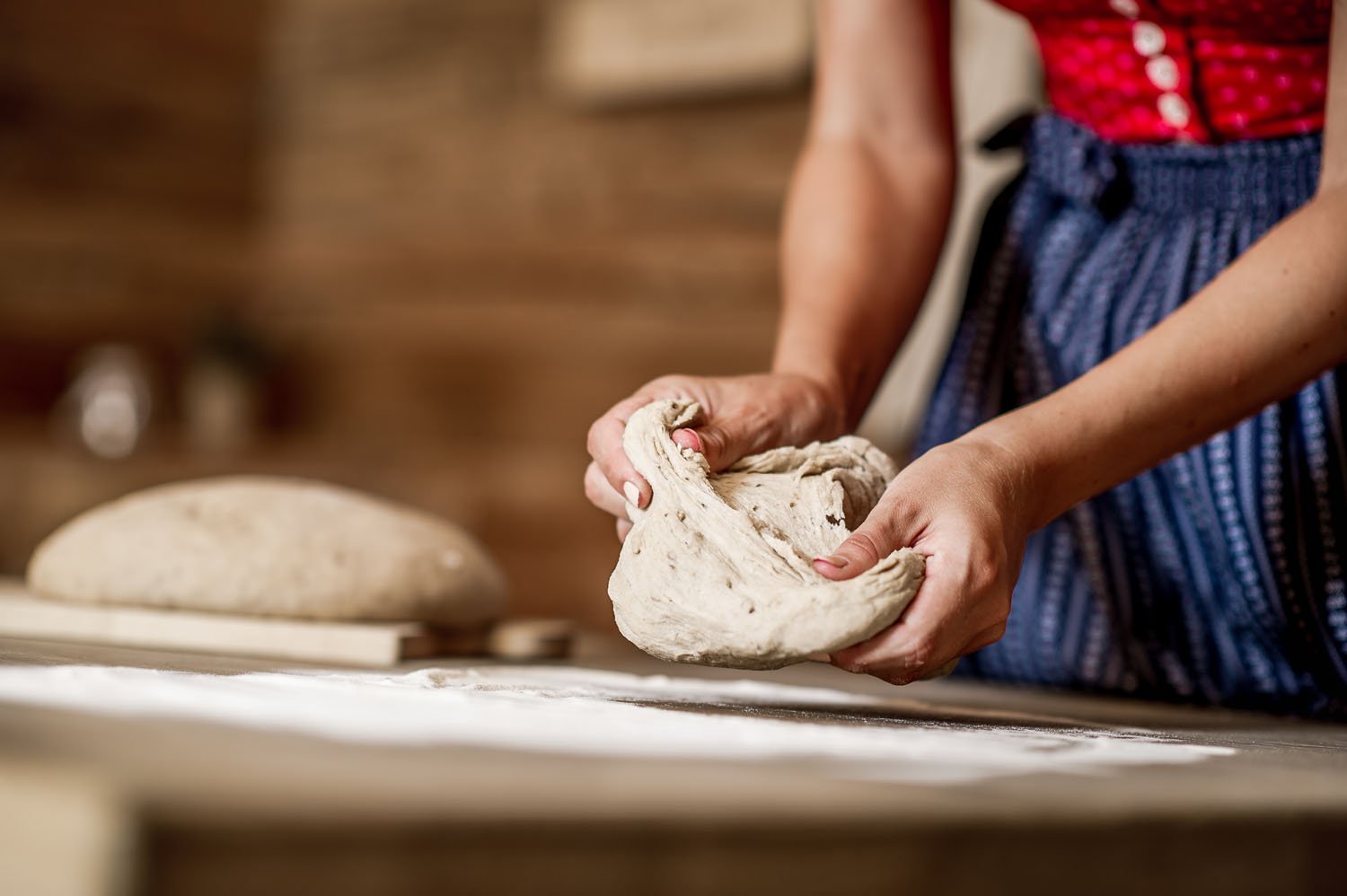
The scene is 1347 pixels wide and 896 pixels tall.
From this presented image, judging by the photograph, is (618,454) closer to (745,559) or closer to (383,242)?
(745,559)

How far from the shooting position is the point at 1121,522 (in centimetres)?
107

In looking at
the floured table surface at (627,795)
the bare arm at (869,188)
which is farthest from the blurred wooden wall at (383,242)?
the floured table surface at (627,795)

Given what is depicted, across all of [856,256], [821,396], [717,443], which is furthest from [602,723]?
[856,256]

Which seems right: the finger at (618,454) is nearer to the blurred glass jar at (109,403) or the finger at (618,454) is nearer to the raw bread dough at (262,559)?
the raw bread dough at (262,559)

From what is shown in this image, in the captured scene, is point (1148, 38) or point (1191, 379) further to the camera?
point (1148, 38)

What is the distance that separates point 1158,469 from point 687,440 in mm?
457

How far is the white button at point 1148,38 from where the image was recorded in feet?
3.36

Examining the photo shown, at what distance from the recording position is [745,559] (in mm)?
709

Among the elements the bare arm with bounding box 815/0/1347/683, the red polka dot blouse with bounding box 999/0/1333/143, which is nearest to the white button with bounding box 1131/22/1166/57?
the red polka dot blouse with bounding box 999/0/1333/143

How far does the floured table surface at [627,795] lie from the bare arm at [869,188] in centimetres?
43

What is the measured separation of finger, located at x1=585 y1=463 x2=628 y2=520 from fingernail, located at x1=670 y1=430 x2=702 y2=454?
0.07 m

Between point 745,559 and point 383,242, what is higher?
point 383,242

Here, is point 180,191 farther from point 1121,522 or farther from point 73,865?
point 73,865

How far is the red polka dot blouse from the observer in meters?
0.98
